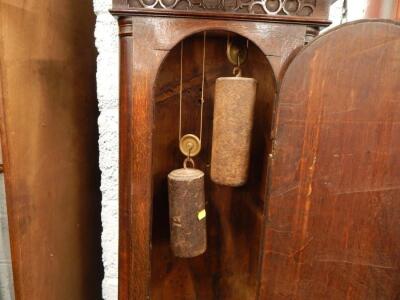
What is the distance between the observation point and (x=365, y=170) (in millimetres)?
582

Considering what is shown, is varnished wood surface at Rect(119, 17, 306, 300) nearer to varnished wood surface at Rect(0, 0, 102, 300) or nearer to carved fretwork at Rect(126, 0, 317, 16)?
carved fretwork at Rect(126, 0, 317, 16)

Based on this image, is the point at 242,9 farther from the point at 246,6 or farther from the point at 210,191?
the point at 210,191

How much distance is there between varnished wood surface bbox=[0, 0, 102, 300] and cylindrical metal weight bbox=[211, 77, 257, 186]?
0.42 metres

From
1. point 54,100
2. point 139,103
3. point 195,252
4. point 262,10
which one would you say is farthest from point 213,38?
point 195,252

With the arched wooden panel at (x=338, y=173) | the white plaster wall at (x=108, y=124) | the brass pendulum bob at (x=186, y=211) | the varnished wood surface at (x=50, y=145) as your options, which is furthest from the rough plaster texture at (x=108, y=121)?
the arched wooden panel at (x=338, y=173)

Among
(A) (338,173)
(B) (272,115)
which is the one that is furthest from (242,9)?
(A) (338,173)

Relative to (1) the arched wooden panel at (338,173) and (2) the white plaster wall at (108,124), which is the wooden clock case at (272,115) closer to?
(1) the arched wooden panel at (338,173)

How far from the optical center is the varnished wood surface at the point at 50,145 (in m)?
0.60

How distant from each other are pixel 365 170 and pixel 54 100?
746mm

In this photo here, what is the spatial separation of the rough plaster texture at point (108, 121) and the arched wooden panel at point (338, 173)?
44 centimetres

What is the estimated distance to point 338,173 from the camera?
59cm

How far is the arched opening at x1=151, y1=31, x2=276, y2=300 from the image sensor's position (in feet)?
2.79

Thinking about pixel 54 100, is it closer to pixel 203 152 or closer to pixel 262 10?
pixel 203 152

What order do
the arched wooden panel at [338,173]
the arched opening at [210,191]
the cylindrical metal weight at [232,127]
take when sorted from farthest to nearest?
the arched opening at [210,191] → the cylindrical metal weight at [232,127] → the arched wooden panel at [338,173]
